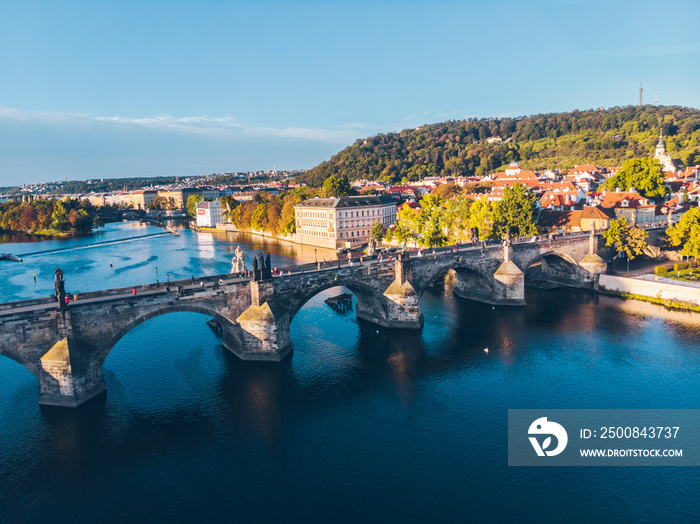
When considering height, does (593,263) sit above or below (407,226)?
below

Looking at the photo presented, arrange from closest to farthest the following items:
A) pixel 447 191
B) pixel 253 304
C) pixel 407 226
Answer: pixel 253 304 → pixel 407 226 → pixel 447 191

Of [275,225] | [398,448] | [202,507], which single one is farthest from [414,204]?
[202,507]

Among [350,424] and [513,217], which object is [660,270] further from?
[350,424]

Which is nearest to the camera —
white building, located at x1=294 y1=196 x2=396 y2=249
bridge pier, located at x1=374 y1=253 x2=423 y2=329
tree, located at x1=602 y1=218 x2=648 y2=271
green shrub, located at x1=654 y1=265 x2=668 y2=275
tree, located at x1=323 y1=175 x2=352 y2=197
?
bridge pier, located at x1=374 y1=253 x2=423 y2=329

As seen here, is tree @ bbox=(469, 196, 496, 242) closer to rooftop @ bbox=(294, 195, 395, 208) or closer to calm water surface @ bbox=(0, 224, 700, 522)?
calm water surface @ bbox=(0, 224, 700, 522)

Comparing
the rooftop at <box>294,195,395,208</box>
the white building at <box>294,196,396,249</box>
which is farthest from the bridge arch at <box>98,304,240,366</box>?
the rooftop at <box>294,195,395,208</box>

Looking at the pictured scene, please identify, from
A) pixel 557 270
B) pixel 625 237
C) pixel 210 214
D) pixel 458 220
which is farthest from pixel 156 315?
pixel 210 214

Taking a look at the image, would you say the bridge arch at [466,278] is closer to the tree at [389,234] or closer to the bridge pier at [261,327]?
the bridge pier at [261,327]
